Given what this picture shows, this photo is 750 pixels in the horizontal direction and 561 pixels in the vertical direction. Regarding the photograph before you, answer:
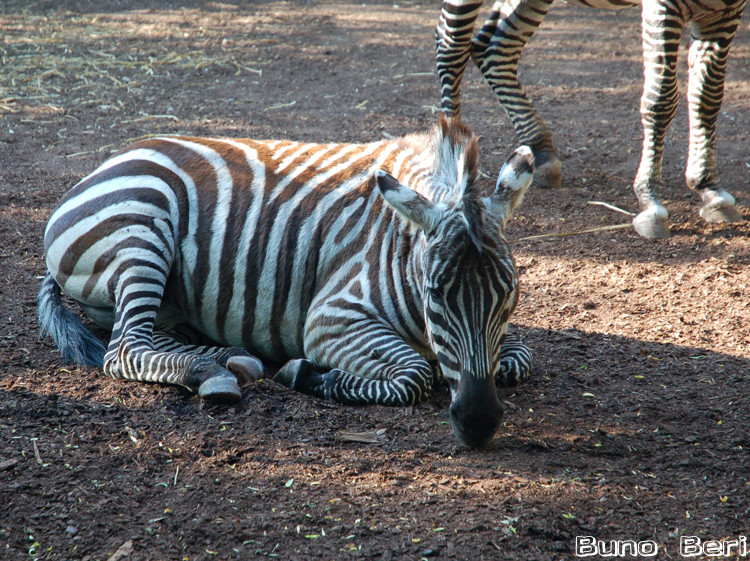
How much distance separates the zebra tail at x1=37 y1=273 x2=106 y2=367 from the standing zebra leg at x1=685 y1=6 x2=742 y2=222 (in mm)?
5712

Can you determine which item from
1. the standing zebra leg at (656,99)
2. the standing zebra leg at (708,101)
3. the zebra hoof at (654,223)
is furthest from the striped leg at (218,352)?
the standing zebra leg at (708,101)

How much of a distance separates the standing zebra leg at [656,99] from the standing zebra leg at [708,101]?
447mm

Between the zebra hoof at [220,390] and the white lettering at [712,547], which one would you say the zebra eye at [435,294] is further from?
the white lettering at [712,547]

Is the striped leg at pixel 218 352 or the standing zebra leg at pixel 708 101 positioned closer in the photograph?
the striped leg at pixel 218 352

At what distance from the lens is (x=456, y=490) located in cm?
352

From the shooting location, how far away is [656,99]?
682 cm

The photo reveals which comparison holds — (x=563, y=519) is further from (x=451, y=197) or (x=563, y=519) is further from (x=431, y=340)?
(x=451, y=197)

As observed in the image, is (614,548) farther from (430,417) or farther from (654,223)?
(654,223)

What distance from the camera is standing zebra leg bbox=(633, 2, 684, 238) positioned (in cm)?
661

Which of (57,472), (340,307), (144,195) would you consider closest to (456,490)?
→ (340,307)

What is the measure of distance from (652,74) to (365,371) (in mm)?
4287

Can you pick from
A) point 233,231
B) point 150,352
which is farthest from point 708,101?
point 150,352

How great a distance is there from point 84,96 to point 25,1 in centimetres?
599

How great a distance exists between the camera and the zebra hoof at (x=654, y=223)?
271 inches
